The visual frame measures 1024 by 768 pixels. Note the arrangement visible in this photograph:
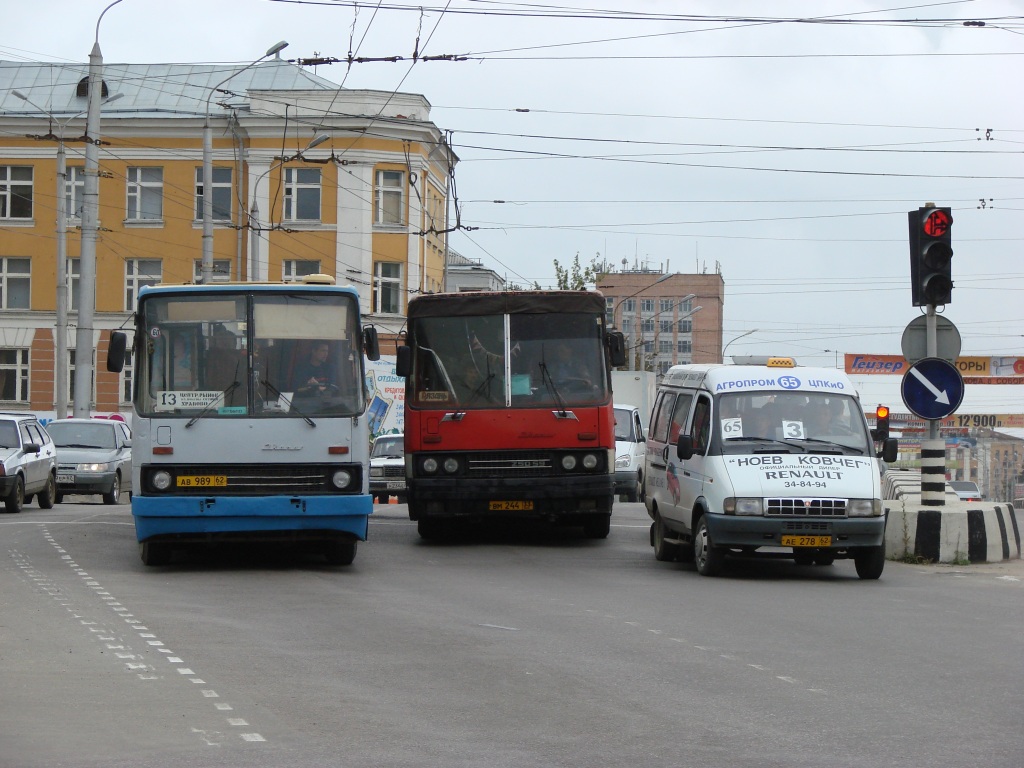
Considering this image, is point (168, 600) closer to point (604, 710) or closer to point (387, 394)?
point (604, 710)

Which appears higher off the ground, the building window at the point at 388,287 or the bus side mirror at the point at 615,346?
the building window at the point at 388,287

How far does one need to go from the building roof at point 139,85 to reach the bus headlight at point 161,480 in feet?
140

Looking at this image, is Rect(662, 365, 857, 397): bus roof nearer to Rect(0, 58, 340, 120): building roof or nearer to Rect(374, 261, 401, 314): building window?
Rect(374, 261, 401, 314): building window

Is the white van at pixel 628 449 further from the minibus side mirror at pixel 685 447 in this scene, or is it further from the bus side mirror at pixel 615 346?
the minibus side mirror at pixel 685 447

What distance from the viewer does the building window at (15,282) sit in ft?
185

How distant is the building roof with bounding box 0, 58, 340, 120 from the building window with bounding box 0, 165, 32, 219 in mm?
2083

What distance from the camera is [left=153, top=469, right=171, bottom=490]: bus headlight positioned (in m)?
14.6

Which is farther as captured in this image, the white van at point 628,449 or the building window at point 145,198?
the building window at point 145,198

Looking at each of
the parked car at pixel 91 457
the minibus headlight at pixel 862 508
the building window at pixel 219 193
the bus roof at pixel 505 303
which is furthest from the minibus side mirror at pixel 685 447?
the building window at pixel 219 193

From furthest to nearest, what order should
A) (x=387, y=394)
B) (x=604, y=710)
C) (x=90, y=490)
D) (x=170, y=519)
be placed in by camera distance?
(x=387, y=394)
(x=90, y=490)
(x=170, y=519)
(x=604, y=710)

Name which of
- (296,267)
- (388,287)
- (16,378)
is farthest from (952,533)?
(16,378)

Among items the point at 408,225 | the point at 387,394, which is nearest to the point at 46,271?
the point at 408,225

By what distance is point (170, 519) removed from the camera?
1473 cm

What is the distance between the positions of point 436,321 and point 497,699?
34.6 feet
